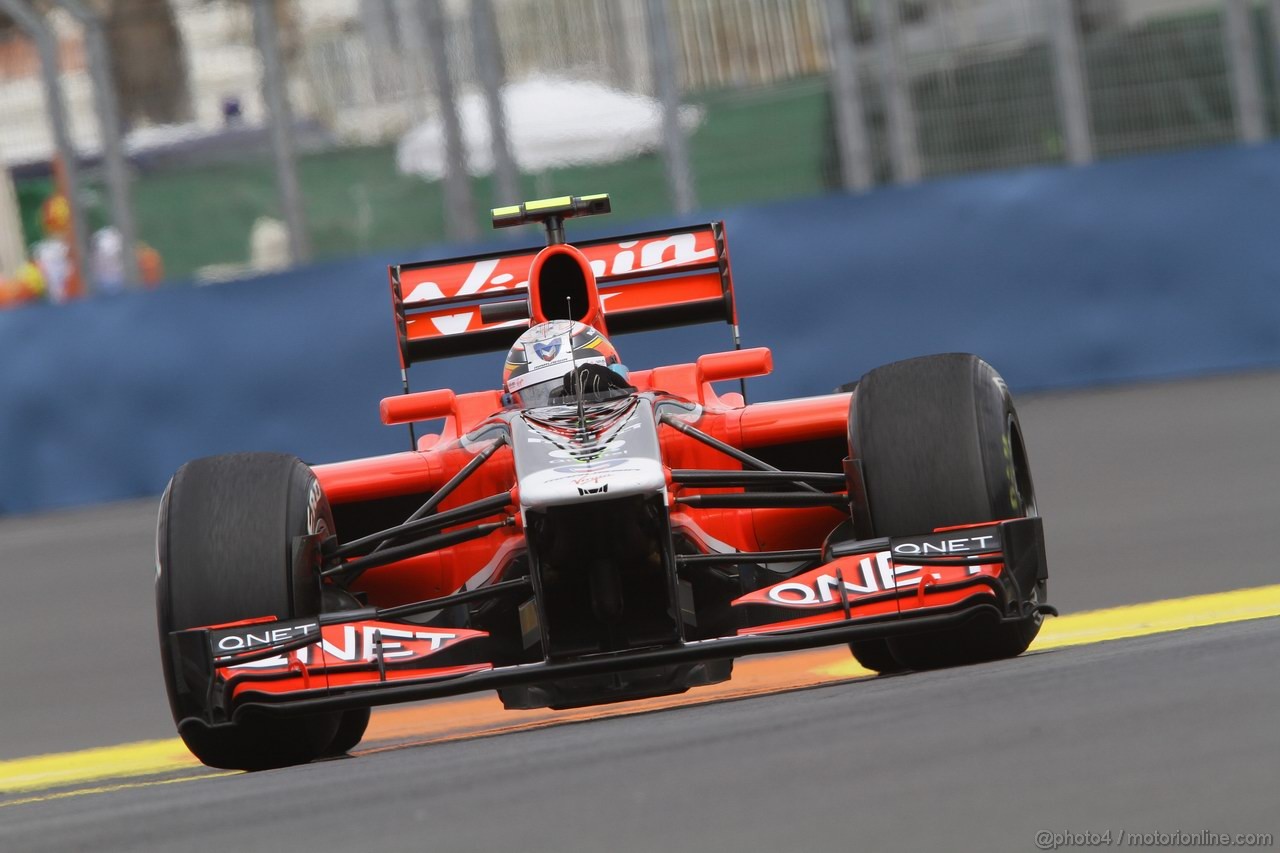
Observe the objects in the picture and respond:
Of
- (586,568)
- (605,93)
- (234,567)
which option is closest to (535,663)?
(586,568)

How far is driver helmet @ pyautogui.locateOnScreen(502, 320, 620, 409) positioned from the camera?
634 centimetres

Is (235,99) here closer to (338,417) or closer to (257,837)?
(338,417)

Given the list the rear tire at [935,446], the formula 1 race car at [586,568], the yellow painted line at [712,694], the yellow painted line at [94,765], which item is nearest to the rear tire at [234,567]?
the formula 1 race car at [586,568]

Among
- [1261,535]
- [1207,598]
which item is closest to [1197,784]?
[1207,598]

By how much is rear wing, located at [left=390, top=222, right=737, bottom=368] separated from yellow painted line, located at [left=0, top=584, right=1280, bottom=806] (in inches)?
48.2

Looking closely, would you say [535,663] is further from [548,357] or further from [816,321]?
[816,321]

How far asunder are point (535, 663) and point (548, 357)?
1.22 m

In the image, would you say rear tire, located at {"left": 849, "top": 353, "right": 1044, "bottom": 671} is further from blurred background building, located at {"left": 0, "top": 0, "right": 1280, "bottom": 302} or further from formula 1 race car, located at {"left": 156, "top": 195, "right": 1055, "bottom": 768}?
blurred background building, located at {"left": 0, "top": 0, "right": 1280, "bottom": 302}

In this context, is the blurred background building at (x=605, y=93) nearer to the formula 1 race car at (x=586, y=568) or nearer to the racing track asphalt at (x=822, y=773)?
the racing track asphalt at (x=822, y=773)

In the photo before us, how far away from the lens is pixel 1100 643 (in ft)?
20.0

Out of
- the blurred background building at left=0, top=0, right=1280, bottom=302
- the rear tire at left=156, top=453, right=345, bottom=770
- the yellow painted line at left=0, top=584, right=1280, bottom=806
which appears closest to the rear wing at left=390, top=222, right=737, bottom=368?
the yellow painted line at left=0, top=584, right=1280, bottom=806

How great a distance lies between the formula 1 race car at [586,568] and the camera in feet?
17.7

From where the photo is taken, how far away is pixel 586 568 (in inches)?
221

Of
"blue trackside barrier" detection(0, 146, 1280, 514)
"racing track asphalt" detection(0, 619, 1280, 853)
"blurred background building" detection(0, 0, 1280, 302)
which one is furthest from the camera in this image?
"blurred background building" detection(0, 0, 1280, 302)
